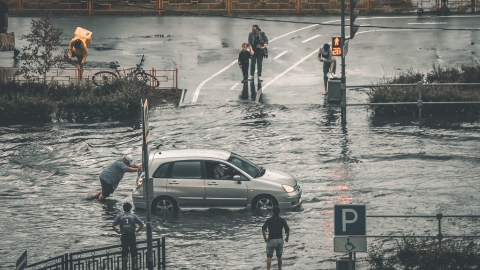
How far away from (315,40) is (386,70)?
5317 mm

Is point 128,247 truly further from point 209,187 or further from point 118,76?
point 118,76

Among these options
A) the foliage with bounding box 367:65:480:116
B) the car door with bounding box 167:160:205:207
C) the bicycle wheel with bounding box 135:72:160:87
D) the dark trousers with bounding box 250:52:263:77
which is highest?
the dark trousers with bounding box 250:52:263:77

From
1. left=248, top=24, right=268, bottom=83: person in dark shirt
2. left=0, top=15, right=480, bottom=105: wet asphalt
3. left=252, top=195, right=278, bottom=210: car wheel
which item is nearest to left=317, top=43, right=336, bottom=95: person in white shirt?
left=0, top=15, right=480, bottom=105: wet asphalt

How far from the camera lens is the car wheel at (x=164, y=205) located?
83.5 ft

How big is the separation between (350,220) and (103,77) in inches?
796

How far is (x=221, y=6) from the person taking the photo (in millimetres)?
50781

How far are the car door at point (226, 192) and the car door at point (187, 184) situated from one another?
0.16 metres

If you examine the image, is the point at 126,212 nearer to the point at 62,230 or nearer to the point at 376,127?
the point at 62,230

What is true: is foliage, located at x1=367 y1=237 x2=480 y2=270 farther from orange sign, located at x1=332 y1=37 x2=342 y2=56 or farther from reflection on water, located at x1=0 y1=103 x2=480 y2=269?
orange sign, located at x1=332 y1=37 x2=342 y2=56

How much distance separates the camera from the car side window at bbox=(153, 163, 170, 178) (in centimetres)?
2544

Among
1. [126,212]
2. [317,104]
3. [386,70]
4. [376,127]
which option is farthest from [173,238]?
[386,70]

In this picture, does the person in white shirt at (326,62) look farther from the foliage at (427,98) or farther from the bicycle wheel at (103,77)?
the bicycle wheel at (103,77)

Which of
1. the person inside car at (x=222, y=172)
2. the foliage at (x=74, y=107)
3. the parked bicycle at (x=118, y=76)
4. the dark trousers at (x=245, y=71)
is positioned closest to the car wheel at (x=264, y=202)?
the person inside car at (x=222, y=172)

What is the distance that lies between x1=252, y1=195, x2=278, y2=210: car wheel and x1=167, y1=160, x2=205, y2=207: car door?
3.96 feet
